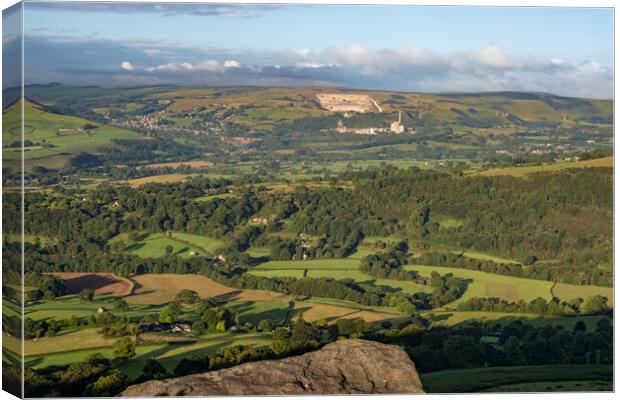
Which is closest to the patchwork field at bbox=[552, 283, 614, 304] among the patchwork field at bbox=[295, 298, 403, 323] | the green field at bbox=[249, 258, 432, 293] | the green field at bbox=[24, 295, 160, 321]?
the green field at bbox=[249, 258, 432, 293]

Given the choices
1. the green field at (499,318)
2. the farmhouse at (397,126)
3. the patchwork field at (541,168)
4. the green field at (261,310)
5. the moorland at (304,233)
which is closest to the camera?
the moorland at (304,233)

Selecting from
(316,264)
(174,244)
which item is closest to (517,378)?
(316,264)

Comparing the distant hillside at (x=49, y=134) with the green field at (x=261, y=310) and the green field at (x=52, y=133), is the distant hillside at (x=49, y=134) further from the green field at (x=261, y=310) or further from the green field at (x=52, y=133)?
Answer: the green field at (x=261, y=310)

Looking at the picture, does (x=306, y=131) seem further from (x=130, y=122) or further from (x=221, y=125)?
(x=130, y=122)

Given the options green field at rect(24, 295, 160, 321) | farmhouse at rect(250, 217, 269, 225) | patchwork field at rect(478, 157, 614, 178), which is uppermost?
patchwork field at rect(478, 157, 614, 178)

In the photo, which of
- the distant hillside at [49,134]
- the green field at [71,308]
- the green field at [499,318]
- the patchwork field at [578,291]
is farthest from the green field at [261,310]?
the patchwork field at [578,291]

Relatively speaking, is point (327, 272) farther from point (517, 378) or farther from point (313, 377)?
point (517, 378)

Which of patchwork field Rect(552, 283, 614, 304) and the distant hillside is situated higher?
the distant hillside

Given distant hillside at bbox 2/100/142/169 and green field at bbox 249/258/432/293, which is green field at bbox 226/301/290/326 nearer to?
green field at bbox 249/258/432/293
